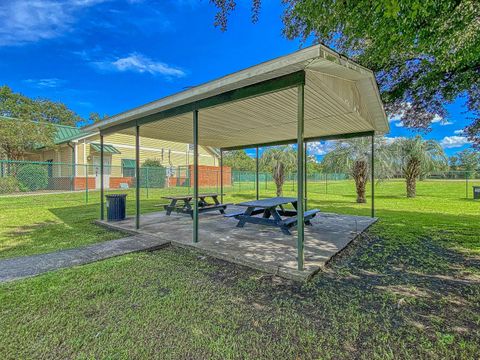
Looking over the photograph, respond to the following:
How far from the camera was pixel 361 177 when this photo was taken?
11.7 metres

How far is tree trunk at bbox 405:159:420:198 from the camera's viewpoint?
13164 mm

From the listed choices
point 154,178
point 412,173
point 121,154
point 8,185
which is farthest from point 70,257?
point 121,154

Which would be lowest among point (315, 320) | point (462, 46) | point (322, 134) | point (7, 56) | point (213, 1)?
point (315, 320)

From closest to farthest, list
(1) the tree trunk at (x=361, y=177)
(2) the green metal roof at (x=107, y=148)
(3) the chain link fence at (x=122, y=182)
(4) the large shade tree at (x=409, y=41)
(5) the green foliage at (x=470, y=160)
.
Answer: (4) the large shade tree at (x=409, y=41)
(5) the green foliage at (x=470, y=160)
(1) the tree trunk at (x=361, y=177)
(3) the chain link fence at (x=122, y=182)
(2) the green metal roof at (x=107, y=148)

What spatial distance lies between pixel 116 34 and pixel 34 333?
23.5 m

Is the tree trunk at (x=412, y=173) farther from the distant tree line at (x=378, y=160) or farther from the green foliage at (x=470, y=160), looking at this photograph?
the green foliage at (x=470, y=160)

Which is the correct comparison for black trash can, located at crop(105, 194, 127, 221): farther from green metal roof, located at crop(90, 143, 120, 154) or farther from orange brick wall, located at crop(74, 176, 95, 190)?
green metal roof, located at crop(90, 143, 120, 154)

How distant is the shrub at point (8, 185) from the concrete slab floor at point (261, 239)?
8.50m

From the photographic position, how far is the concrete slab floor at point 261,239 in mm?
3574

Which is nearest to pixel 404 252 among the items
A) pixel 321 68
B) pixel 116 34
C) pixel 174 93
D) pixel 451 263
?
pixel 451 263

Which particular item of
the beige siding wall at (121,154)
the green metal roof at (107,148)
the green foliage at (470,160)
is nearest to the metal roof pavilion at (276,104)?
the green foliage at (470,160)

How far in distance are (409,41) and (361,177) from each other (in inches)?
336

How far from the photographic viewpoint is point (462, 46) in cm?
395

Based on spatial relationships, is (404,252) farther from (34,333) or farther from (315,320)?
(34,333)
